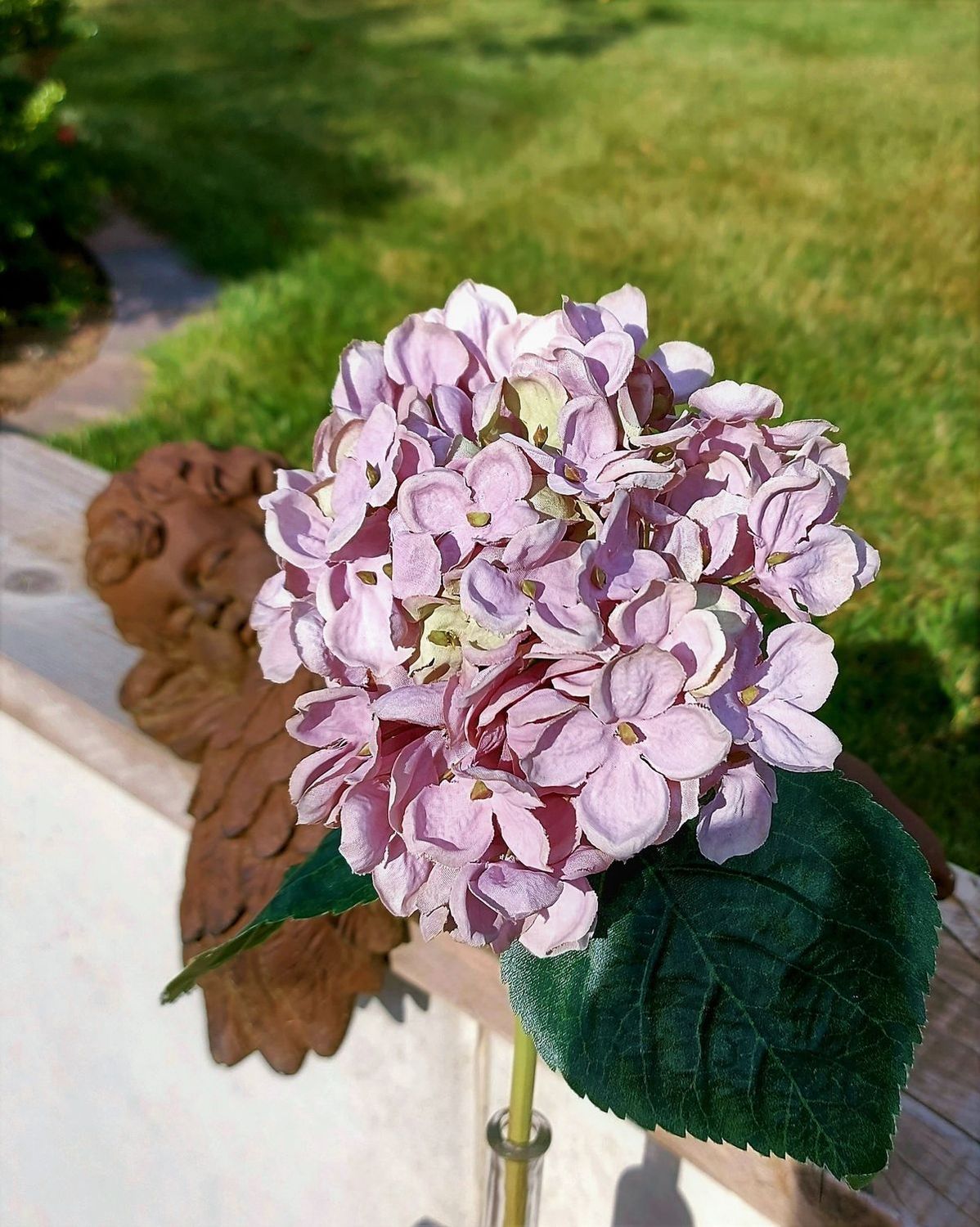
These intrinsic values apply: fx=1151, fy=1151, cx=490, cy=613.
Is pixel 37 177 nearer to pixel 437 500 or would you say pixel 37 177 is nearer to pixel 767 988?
pixel 437 500

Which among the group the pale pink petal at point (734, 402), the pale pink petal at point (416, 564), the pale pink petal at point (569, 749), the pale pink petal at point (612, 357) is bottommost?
the pale pink petal at point (569, 749)

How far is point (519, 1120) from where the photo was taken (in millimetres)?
919

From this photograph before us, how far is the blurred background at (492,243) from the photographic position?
1.98 m

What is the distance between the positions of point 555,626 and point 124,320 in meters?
3.77

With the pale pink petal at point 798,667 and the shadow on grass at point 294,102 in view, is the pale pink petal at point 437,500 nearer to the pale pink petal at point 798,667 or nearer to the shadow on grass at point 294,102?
the pale pink petal at point 798,667

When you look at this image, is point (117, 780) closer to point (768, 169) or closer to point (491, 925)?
point (491, 925)

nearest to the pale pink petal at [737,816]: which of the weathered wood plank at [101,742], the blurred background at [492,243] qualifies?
the blurred background at [492,243]

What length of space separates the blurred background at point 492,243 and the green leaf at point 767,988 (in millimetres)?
459

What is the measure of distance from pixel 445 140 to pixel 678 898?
5097mm

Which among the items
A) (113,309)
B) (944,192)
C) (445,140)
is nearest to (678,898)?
(113,309)

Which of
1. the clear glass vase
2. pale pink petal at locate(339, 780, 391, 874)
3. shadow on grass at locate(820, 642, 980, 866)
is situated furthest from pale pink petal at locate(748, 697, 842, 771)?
shadow on grass at locate(820, 642, 980, 866)

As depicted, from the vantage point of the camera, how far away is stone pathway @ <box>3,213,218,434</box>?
347 centimetres

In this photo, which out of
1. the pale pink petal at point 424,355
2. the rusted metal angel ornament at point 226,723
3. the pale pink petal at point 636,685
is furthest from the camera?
the rusted metal angel ornament at point 226,723

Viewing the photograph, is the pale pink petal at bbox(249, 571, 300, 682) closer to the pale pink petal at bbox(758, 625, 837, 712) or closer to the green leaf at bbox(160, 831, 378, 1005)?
the green leaf at bbox(160, 831, 378, 1005)
